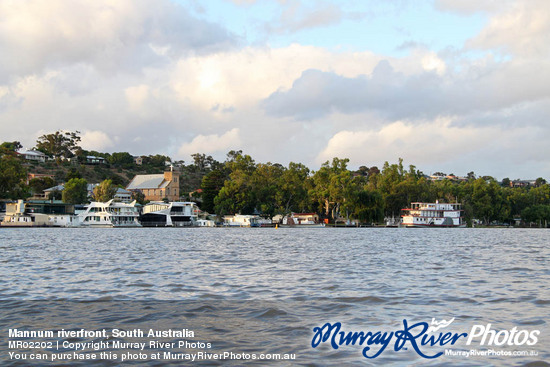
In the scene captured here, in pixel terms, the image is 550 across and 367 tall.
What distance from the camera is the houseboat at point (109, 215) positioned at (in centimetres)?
10912

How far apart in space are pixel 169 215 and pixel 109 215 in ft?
41.8

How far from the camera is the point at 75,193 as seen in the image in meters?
118

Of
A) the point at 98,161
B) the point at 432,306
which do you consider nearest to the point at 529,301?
the point at 432,306

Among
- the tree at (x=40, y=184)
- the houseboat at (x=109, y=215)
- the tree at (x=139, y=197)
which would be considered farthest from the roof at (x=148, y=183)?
the houseboat at (x=109, y=215)

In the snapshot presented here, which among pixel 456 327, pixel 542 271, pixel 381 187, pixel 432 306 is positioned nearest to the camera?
pixel 456 327

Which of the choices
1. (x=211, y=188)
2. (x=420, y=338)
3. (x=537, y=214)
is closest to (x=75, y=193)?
(x=211, y=188)

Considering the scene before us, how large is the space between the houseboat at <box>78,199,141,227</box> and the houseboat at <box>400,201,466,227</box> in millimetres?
64467

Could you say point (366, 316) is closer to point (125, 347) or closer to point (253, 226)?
point (125, 347)

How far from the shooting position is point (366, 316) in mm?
13156

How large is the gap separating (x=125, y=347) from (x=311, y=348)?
3483mm

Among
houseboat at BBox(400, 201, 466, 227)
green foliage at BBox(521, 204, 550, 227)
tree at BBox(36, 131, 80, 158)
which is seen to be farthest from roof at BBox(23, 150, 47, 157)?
green foliage at BBox(521, 204, 550, 227)

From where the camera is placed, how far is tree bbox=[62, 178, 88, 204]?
385 ft

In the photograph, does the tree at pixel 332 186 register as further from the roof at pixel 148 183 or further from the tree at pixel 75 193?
the tree at pixel 75 193

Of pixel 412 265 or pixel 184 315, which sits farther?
pixel 412 265
